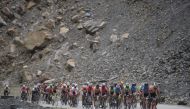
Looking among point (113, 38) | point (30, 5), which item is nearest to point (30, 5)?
point (30, 5)

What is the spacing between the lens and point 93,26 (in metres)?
53.9

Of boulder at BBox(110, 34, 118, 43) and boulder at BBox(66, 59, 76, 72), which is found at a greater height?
boulder at BBox(110, 34, 118, 43)

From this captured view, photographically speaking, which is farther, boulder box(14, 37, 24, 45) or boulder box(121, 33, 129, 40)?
boulder box(14, 37, 24, 45)

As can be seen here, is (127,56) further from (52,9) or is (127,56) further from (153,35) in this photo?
(52,9)

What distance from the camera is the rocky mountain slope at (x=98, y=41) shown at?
40500mm

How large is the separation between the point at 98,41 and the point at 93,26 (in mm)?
3612

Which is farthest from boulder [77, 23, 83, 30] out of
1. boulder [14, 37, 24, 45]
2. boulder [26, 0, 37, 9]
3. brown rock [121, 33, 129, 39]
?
boulder [26, 0, 37, 9]

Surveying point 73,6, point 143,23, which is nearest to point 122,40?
point 143,23

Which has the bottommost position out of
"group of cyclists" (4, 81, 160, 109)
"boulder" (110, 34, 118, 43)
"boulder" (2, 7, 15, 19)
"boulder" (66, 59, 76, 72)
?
"group of cyclists" (4, 81, 160, 109)

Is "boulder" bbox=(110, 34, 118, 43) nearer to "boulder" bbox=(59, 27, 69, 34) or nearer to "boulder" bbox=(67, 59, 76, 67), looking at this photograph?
"boulder" bbox=(67, 59, 76, 67)

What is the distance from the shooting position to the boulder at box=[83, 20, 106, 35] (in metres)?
53.1

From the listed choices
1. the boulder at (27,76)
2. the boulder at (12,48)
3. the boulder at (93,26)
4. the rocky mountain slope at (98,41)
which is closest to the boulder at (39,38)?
the rocky mountain slope at (98,41)

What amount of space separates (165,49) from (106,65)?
299 inches

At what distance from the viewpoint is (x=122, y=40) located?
4844 centimetres
